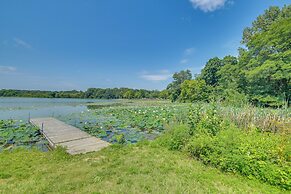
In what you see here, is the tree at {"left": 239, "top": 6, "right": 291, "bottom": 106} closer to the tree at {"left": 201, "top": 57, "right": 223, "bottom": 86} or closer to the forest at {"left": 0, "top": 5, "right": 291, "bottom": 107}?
the forest at {"left": 0, "top": 5, "right": 291, "bottom": 107}

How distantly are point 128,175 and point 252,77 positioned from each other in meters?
21.5

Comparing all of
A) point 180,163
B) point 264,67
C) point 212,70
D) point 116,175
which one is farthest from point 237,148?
point 212,70

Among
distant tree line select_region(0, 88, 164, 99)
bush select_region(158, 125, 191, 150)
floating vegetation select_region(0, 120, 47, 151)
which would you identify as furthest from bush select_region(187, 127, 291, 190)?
distant tree line select_region(0, 88, 164, 99)

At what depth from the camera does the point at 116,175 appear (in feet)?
12.6

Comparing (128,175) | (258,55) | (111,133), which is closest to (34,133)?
(111,133)

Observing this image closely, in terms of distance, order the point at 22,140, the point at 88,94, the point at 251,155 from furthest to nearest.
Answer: the point at 88,94 < the point at 22,140 < the point at 251,155

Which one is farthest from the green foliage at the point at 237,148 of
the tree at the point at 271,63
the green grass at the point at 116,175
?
the tree at the point at 271,63

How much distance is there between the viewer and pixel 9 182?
3.59 meters

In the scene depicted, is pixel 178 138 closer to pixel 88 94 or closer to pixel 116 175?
pixel 116 175

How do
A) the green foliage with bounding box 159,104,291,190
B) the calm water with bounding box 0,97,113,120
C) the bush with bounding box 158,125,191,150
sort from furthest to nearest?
the calm water with bounding box 0,97,113,120
the bush with bounding box 158,125,191,150
the green foliage with bounding box 159,104,291,190

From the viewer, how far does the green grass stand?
322 cm

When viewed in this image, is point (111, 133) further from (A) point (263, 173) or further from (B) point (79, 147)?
(A) point (263, 173)

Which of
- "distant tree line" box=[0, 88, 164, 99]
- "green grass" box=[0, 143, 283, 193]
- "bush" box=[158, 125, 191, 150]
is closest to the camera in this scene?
"green grass" box=[0, 143, 283, 193]

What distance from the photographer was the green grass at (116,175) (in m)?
3.22
